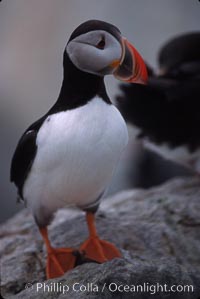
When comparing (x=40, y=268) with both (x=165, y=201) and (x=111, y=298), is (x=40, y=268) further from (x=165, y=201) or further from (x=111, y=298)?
(x=165, y=201)

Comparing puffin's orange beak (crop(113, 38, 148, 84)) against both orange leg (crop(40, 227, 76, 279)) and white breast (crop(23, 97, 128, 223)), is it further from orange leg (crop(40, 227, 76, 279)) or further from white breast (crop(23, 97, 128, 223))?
orange leg (crop(40, 227, 76, 279))

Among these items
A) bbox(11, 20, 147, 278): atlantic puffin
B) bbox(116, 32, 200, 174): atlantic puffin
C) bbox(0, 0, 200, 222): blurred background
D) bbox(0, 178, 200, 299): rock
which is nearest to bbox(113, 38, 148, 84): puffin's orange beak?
bbox(11, 20, 147, 278): atlantic puffin

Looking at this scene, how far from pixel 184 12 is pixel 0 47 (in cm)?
48

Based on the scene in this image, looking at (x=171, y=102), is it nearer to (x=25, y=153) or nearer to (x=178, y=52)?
(x=178, y=52)

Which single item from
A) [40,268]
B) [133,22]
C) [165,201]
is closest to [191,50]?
[165,201]

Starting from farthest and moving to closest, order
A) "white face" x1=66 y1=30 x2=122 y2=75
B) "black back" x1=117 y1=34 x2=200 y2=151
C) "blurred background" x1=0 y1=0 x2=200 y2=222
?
"black back" x1=117 y1=34 x2=200 y2=151, "blurred background" x1=0 y1=0 x2=200 y2=222, "white face" x1=66 y1=30 x2=122 y2=75

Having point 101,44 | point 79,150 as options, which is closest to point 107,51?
point 101,44

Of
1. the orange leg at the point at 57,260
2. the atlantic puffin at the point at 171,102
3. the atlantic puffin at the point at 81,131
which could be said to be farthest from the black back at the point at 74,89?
the atlantic puffin at the point at 171,102

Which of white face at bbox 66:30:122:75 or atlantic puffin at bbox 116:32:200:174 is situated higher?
white face at bbox 66:30:122:75

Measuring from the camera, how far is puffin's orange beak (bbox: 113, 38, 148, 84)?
2.56 feet

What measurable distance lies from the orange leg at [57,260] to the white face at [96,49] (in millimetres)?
297

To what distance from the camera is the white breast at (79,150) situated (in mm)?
815

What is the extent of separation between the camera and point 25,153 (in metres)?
0.87

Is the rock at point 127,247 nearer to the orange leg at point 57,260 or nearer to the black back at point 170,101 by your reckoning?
the orange leg at point 57,260
